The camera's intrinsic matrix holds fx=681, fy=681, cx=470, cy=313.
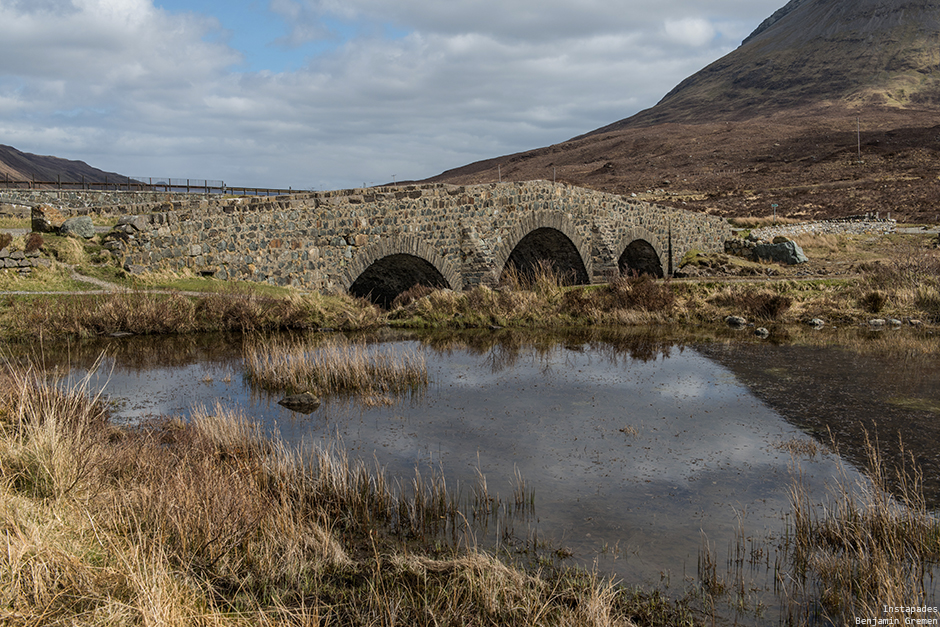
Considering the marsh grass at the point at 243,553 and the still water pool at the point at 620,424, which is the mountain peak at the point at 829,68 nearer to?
the still water pool at the point at 620,424

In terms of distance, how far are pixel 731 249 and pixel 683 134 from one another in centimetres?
6370

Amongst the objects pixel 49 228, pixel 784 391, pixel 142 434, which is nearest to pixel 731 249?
pixel 784 391

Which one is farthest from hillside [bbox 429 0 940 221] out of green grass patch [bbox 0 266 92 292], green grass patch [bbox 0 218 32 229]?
green grass patch [bbox 0 266 92 292]

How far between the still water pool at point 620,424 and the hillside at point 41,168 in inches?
3874

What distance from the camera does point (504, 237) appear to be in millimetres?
20438

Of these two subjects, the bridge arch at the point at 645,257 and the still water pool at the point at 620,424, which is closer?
the still water pool at the point at 620,424

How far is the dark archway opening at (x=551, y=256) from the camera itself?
23.7 metres

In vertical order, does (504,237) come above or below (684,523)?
above

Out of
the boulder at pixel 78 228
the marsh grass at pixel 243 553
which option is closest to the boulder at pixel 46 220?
the boulder at pixel 78 228

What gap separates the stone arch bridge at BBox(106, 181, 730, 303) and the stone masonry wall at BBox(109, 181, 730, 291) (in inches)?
1.0

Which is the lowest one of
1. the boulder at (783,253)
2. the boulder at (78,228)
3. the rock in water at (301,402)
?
the rock in water at (301,402)

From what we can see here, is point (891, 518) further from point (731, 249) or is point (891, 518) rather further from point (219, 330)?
point (731, 249)

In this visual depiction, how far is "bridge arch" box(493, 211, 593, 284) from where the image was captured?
21031 millimetres

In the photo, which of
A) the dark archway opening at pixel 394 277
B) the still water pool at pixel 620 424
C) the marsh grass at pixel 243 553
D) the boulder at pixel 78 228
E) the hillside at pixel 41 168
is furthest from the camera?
the hillside at pixel 41 168
